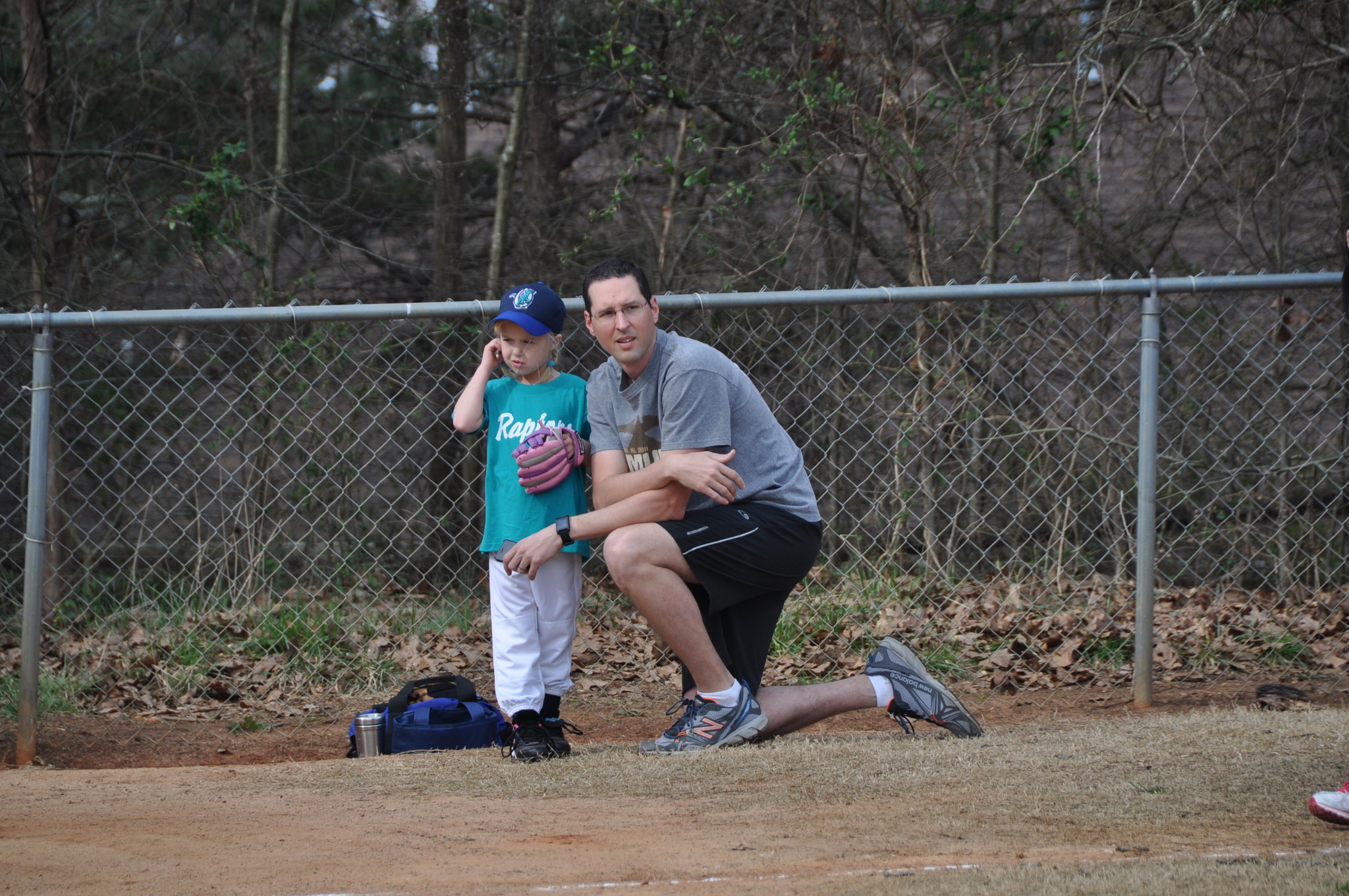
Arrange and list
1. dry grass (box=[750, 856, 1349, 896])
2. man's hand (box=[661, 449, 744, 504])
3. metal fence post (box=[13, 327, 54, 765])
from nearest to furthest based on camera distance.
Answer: dry grass (box=[750, 856, 1349, 896]) → man's hand (box=[661, 449, 744, 504]) → metal fence post (box=[13, 327, 54, 765])

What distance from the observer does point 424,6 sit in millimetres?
8875

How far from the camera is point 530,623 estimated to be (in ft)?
11.9

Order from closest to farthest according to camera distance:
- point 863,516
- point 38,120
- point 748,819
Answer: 1. point 748,819
2. point 863,516
3. point 38,120

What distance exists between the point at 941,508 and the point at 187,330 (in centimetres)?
489

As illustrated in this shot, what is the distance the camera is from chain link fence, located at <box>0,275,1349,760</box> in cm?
504

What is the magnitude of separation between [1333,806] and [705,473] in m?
1.80

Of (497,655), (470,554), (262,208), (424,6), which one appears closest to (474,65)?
(424,6)

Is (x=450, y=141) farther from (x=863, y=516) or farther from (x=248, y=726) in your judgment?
(x=248, y=726)

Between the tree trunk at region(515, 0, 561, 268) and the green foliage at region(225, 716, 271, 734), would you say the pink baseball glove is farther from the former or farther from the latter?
the tree trunk at region(515, 0, 561, 268)

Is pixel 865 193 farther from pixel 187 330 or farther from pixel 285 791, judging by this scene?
pixel 285 791

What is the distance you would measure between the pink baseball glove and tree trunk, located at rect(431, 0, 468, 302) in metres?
4.98

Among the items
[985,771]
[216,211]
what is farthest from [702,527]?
[216,211]

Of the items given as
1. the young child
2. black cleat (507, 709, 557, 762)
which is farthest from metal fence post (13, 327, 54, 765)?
black cleat (507, 709, 557, 762)

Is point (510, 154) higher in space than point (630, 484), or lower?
higher
